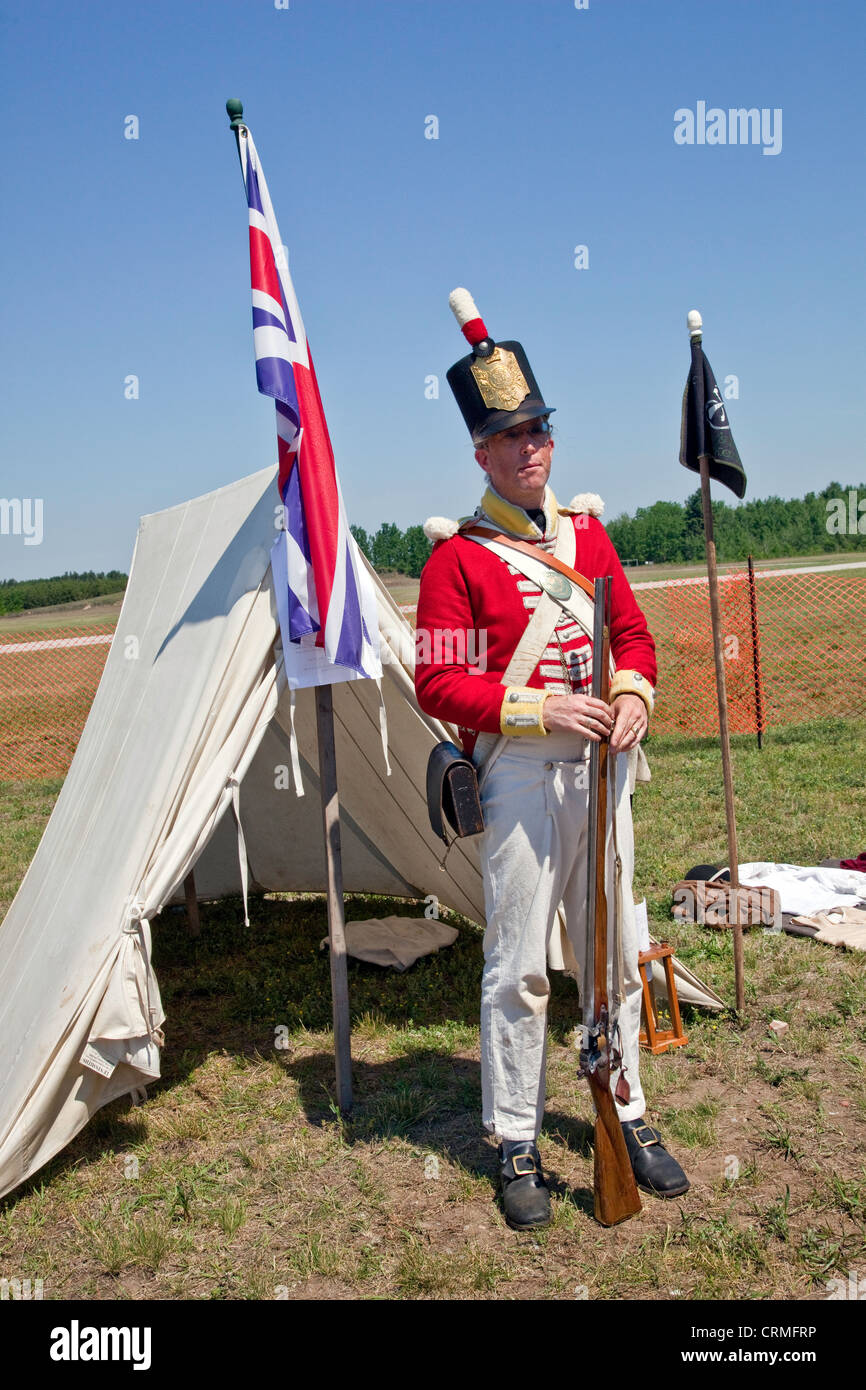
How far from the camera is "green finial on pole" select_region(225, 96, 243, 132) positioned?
370cm

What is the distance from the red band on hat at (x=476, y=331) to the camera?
3.35m

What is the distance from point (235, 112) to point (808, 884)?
15.6ft

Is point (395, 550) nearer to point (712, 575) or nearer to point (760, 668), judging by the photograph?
point (760, 668)

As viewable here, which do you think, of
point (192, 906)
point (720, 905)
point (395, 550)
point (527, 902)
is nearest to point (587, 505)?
point (527, 902)

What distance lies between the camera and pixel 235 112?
3705 mm

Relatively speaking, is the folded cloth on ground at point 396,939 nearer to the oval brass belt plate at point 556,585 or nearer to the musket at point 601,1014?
the musket at point 601,1014

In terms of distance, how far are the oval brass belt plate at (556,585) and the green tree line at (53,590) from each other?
6103 cm

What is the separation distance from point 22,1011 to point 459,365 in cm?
272

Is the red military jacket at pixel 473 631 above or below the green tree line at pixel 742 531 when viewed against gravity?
below

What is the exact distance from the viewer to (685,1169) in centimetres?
350

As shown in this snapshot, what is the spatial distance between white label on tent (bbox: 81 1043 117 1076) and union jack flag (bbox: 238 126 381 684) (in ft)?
4.82

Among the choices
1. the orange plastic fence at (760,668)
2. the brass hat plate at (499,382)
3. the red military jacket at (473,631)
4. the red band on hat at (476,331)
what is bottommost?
the orange plastic fence at (760,668)

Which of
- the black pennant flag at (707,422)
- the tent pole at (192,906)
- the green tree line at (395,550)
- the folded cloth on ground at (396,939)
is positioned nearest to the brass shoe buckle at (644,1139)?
the folded cloth on ground at (396,939)
